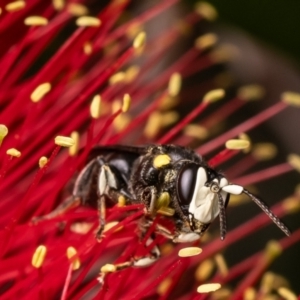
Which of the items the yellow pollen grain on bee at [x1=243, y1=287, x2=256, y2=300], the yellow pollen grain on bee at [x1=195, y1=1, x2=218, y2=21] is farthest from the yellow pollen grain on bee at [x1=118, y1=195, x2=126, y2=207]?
the yellow pollen grain on bee at [x1=195, y1=1, x2=218, y2=21]

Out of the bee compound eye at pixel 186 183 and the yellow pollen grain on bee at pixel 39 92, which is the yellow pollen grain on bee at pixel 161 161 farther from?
the yellow pollen grain on bee at pixel 39 92

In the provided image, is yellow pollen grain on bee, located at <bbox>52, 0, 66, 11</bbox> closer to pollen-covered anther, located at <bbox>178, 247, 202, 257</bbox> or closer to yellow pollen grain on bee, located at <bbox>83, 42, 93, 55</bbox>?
yellow pollen grain on bee, located at <bbox>83, 42, 93, 55</bbox>

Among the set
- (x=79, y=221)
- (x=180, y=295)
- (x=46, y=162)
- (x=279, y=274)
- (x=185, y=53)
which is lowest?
(x=279, y=274)

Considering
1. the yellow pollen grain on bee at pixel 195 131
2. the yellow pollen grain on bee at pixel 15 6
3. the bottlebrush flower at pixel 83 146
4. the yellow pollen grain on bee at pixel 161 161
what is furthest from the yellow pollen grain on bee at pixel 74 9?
the yellow pollen grain on bee at pixel 161 161

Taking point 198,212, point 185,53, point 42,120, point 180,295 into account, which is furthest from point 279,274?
point 198,212

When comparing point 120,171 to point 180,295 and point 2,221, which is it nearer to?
point 2,221

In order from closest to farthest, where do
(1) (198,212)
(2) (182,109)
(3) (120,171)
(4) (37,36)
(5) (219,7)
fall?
1. (1) (198,212)
2. (3) (120,171)
3. (4) (37,36)
4. (5) (219,7)
5. (2) (182,109)

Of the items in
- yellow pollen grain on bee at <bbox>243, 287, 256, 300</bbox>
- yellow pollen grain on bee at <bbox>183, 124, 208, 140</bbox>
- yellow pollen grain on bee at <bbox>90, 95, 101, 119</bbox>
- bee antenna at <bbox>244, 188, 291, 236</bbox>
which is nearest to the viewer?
bee antenna at <bbox>244, 188, 291, 236</bbox>
